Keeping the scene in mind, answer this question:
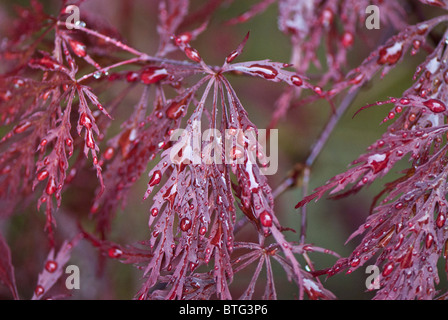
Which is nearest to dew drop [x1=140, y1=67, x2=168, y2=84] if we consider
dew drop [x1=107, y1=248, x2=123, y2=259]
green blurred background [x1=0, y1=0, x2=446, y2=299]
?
dew drop [x1=107, y1=248, x2=123, y2=259]

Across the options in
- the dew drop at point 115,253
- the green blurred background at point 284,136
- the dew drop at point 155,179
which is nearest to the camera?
the dew drop at point 155,179

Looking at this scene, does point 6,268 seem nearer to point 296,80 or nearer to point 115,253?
point 115,253

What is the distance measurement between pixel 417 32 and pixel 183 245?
445mm

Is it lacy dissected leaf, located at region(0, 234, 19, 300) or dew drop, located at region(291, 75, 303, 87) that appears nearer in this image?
dew drop, located at region(291, 75, 303, 87)

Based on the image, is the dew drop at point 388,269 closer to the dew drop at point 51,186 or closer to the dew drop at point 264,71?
the dew drop at point 264,71

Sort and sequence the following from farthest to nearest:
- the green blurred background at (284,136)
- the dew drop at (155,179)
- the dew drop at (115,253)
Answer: the green blurred background at (284,136)
the dew drop at (115,253)
the dew drop at (155,179)

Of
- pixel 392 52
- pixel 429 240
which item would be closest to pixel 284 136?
pixel 392 52

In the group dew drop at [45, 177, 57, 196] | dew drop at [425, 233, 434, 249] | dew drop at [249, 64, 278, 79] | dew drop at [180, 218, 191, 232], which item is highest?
dew drop at [249, 64, 278, 79]

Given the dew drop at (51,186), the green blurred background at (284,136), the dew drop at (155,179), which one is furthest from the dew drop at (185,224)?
the green blurred background at (284,136)

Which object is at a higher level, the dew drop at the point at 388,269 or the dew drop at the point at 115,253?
the dew drop at the point at 115,253

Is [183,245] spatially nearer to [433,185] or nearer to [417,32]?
[433,185]

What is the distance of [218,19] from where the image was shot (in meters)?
1.36

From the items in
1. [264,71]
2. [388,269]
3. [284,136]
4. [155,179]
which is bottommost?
[388,269]

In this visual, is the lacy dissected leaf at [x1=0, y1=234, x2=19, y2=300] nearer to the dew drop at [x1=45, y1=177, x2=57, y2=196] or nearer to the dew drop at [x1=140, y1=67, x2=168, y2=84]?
the dew drop at [x1=45, y1=177, x2=57, y2=196]
